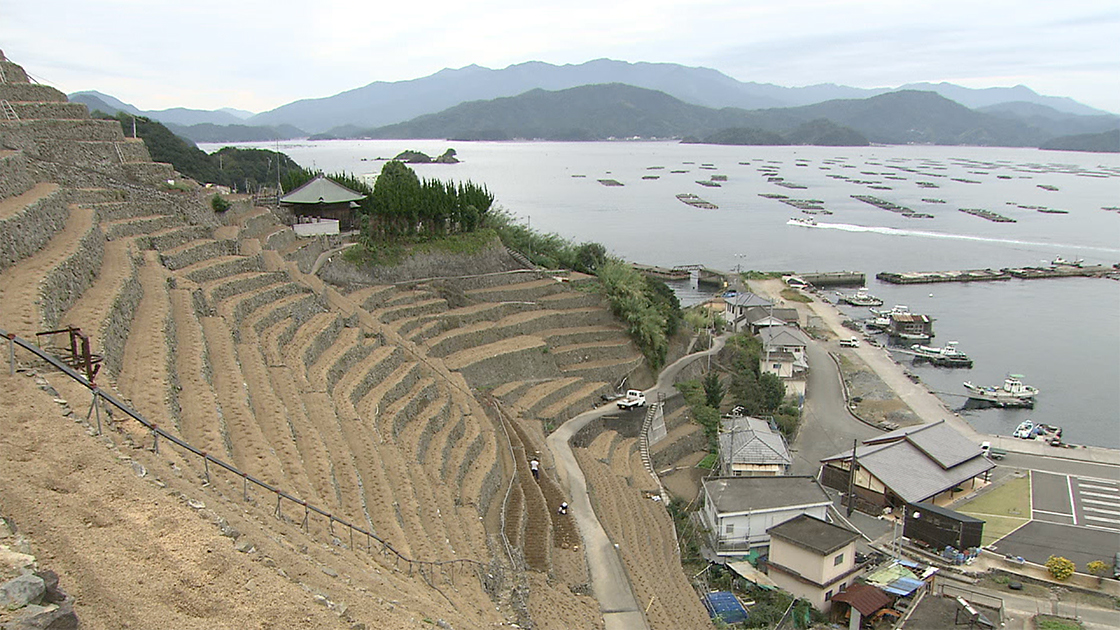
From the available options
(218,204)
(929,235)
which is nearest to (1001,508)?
(218,204)

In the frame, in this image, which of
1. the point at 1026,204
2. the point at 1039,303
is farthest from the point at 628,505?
the point at 1026,204

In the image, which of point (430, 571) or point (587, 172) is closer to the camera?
point (430, 571)

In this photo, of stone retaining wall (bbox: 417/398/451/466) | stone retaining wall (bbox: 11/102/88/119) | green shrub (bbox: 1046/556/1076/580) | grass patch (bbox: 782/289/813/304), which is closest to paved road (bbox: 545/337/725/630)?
stone retaining wall (bbox: 417/398/451/466)

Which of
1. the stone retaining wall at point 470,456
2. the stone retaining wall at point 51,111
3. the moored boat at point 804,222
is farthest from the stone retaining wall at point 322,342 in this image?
the moored boat at point 804,222

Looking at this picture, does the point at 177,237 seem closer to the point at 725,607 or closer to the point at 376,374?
the point at 376,374

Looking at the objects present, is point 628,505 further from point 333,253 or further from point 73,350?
point 333,253

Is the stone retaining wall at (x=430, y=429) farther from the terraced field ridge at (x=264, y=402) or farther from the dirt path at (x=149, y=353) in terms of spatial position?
the dirt path at (x=149, y=353)
